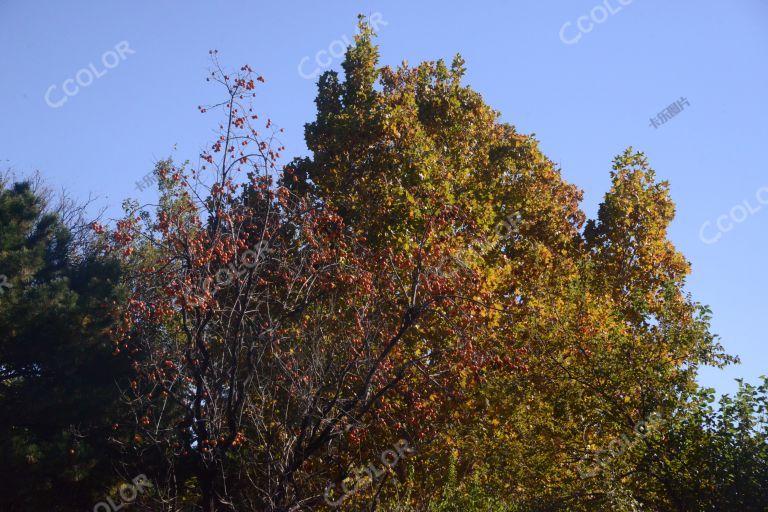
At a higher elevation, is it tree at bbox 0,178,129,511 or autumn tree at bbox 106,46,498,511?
tree at bbox 0,178,129,511

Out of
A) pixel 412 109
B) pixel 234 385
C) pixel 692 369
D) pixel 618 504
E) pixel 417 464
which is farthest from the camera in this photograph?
pixel 412 109

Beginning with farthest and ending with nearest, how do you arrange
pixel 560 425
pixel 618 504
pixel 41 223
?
pixel 41 223 → pixel 560 425 → pixel 618 504

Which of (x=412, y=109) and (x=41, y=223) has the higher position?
(x=41, y=223)

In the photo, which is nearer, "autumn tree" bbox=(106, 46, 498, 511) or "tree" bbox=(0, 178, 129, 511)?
"autumn tree" bbox=(106, 46, 498, 511)

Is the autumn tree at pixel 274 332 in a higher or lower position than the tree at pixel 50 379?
lower

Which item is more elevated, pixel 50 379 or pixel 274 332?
pixel 50 379

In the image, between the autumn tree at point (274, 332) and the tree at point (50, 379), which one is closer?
the autumn tree at point (274, 332)

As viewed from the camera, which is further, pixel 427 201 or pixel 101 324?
pixel 101 324

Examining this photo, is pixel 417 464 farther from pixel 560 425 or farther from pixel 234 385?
pixel 234 385

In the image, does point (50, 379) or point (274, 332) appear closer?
point (274, 332)

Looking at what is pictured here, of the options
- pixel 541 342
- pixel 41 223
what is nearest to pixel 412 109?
pixel 541 342

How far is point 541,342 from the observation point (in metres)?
15.3

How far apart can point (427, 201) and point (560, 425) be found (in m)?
5.84

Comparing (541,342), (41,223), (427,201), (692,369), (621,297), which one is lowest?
(692,369)
